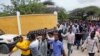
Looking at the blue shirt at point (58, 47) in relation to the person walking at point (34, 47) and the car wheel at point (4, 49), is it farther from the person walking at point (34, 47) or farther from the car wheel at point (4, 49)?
the car wheel at point (4, 49)

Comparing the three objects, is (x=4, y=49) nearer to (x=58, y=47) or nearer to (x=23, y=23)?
(x=58, y=47)

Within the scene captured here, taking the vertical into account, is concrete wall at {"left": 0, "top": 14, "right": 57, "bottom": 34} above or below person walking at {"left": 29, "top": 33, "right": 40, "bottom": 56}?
below

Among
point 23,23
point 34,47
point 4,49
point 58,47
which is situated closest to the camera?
point 34,47

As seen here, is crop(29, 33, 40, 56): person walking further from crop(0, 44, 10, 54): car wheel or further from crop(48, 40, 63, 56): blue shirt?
crop(0, 44, 10, 54): car wheel

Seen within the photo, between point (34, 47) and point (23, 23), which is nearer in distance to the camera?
point (34, 47)

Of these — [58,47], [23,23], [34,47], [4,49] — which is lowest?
[23,23]

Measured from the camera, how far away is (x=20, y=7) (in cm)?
4462

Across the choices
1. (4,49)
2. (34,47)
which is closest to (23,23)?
(4,49)

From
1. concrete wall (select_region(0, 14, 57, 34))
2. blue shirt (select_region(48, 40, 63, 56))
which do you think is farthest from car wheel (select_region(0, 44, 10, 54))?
concrete wall (select_region(0, 14, 57, 34))

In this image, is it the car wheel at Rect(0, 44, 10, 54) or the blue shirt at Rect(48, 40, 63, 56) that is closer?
the blue shirt at Rect(48, 40, 63, 56)

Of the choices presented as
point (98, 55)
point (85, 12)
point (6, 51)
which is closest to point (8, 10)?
point (6, 51)

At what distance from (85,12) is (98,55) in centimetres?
7294

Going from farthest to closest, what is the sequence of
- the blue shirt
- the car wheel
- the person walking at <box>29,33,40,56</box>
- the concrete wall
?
1. the concrete wall
2. the car wheel
3. the blue shirt
4. the person walking at <box>29,33,40,56</box>

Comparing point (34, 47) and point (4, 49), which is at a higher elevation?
point (34, 47)
